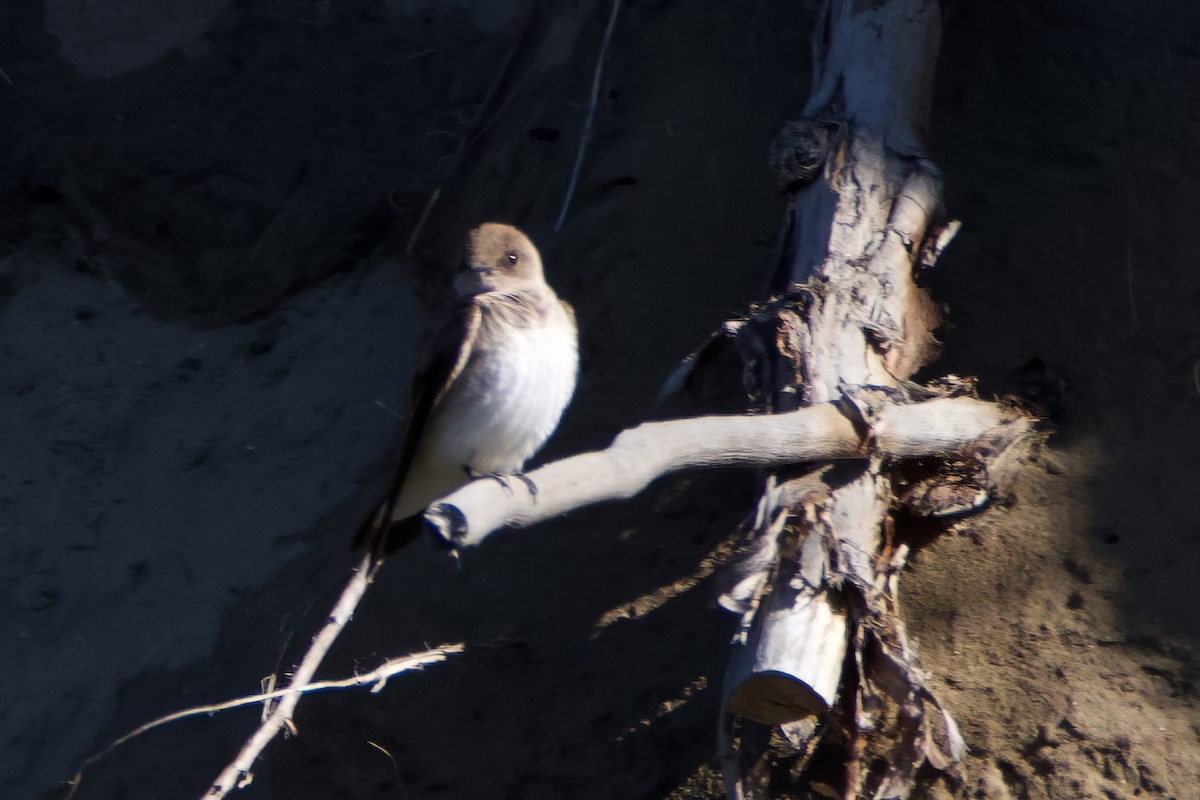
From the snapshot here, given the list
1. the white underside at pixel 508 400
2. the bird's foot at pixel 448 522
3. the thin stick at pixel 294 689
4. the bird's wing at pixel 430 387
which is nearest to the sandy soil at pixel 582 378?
the white underside at pixel 508 400

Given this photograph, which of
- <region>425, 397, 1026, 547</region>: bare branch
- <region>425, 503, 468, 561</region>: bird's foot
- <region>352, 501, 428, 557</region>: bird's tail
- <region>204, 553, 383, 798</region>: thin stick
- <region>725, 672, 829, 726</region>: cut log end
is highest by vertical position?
<region>425, 397, 1026, 547</region>: bare branch

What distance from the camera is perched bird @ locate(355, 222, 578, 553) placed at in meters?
3.64

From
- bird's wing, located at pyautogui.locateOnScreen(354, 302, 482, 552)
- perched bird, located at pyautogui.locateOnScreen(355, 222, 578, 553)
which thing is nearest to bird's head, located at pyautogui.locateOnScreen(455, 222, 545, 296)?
perched bird, located at pyautogui.locateOnScreen(355, 222, 578, 553)

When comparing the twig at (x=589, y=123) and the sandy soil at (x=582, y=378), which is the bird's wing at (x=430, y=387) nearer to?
the sandy soil at (x=582, y=378)

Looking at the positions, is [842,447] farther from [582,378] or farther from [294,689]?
[582,378]

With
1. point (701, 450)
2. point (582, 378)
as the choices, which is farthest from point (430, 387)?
point (701, 450)

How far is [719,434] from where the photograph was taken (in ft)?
8.73

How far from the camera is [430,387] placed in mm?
3742

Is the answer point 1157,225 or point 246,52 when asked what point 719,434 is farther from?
point 246,52

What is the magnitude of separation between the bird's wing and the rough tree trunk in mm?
933

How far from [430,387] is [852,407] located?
1.43m

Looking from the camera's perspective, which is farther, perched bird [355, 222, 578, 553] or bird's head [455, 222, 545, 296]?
bird's head [455, 222, 545, 296]

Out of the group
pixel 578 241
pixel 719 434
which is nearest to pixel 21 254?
pixel 578 241

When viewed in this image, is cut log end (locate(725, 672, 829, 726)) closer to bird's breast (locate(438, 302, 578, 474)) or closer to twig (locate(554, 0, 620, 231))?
bird's breast (locate(438, 302, 578, 474))
